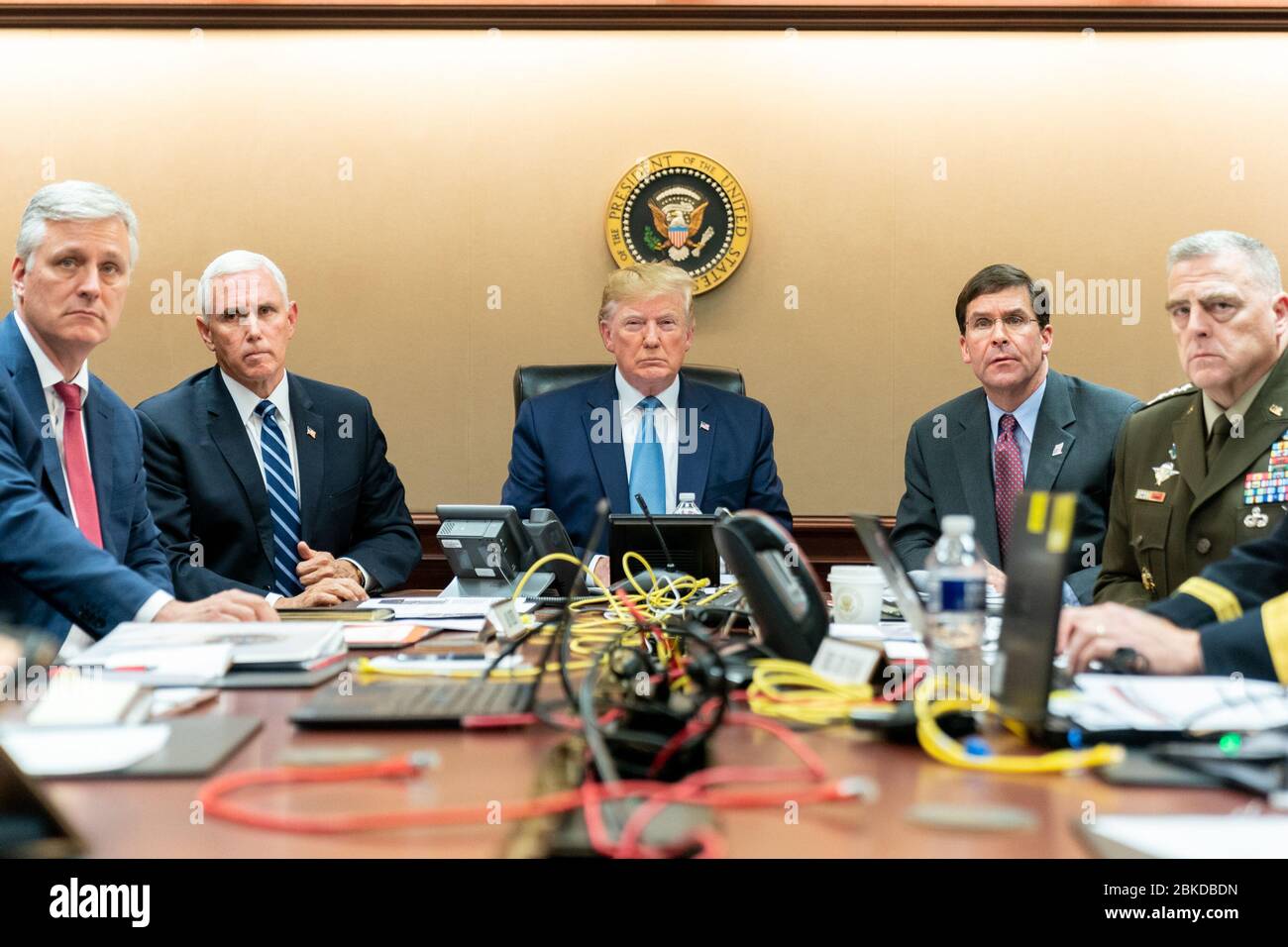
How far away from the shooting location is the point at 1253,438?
231cm

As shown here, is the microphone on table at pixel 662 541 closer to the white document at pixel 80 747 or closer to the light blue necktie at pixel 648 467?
the light blue necktie at pixel 648 467

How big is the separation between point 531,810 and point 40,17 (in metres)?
4.64

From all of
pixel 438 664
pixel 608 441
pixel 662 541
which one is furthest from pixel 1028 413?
pixel 438 664

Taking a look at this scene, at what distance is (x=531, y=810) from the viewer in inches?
34.8

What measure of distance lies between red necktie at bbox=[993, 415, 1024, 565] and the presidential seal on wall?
161 cm

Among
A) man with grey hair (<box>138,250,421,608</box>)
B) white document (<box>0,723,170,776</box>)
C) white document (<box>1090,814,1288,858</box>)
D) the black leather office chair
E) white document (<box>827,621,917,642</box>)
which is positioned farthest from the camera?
the black leather office chair

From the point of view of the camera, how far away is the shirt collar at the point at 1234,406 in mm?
2375

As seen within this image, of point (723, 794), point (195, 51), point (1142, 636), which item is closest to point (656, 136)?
point (195, 51)

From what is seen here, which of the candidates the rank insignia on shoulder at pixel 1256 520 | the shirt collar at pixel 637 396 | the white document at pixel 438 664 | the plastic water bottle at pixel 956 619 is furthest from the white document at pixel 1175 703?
the shirt collar at pixel 637 396

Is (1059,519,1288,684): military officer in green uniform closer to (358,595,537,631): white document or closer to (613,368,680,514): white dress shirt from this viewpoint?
(358,595,537,631): white document

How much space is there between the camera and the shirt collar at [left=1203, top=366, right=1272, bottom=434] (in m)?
2.38

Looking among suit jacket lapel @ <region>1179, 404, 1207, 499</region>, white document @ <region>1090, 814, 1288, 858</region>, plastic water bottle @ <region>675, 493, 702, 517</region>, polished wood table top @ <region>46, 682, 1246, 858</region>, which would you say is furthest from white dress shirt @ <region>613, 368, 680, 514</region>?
white document @ <region>1090, 814, 1288, 858</region>

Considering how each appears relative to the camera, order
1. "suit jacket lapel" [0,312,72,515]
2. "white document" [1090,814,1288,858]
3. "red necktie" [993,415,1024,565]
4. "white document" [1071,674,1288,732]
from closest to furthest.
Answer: "white document" [1090,814,1288,858]
"white document" [1071,674,1288,732]
"suit jacket lapel" [0,312,72,515]
"red necktie" [993,415,1024,565]
